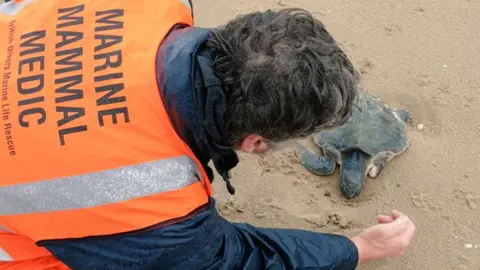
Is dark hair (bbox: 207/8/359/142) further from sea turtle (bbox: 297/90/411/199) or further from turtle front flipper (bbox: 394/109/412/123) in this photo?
turtle front flipper (bbox: 394/109/412/123)

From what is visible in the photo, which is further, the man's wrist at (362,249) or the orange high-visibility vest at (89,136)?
the man's wrist at (362,249)

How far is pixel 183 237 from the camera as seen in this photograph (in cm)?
164

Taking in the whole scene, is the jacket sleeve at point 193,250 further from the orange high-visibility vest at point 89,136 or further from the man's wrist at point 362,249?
the man's wrist at point 362,249

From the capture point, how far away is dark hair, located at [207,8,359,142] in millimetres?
1498

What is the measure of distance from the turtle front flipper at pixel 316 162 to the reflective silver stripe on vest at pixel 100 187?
4.28 feet

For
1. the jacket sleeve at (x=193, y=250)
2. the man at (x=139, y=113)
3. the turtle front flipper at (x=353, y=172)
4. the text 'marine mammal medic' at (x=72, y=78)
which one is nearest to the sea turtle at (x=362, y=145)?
the turtle front flipper at (x=353, y=172)

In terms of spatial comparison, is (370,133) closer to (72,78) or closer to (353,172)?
(353,172)

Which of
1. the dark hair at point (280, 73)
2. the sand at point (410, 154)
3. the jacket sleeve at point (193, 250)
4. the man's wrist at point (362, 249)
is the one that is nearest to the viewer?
the dark hair at point (280, 73)

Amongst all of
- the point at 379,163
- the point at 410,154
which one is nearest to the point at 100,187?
the point at 379,163

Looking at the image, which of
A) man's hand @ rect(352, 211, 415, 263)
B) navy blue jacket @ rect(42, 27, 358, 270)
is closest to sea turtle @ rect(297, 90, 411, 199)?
man's hand @ rect(352, 211, 415, 263)

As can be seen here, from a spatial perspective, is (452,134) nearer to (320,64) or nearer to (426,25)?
(426,25)

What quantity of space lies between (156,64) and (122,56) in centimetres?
9

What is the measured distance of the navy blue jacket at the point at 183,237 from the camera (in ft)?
5.07

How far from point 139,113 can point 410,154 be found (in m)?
1.70
